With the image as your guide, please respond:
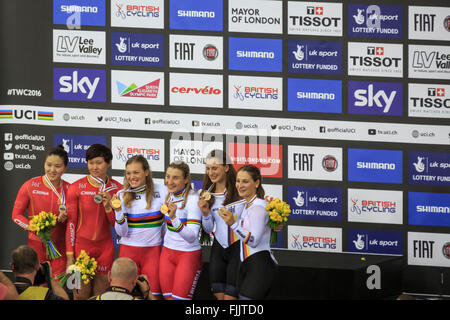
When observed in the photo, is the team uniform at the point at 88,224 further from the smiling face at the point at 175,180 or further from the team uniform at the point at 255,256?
the team uniform at the point at 255,256

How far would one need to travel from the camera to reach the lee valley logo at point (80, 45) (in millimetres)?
7625

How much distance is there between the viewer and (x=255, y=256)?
5.43 metres

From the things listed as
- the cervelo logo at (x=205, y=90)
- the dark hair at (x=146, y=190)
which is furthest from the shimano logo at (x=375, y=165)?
the dark hair at (x=146, y=190)

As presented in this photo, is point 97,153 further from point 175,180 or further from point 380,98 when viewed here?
point 380,98

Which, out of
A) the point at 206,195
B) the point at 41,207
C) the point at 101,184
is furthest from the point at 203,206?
the point at 41,207

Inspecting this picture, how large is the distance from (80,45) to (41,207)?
2166 mm

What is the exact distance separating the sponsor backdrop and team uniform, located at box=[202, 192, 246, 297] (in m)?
1.86

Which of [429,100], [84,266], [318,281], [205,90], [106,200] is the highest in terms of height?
[205,90]

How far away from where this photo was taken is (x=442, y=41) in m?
7.27

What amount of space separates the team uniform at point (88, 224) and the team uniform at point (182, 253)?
603mm

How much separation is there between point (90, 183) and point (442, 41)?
155 inches

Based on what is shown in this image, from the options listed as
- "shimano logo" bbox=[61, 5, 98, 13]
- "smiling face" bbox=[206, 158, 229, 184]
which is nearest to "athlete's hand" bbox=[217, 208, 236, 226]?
"smiling face" bbox=[206, 158, 229, 184]

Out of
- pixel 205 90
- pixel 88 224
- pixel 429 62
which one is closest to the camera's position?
pixel 88 224

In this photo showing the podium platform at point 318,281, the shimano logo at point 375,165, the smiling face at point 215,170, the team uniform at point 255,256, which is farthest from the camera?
the shimano logo at point 375,165
